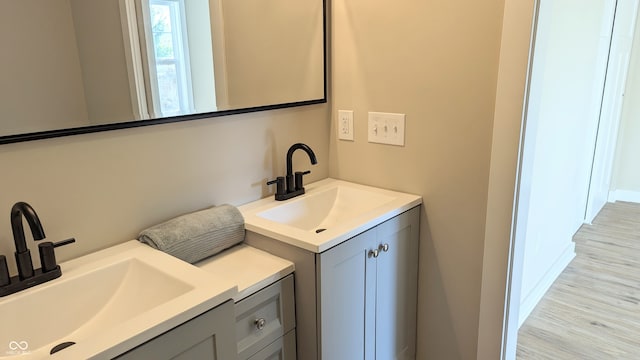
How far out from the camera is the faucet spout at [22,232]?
1.09 m

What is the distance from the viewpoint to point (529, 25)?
1.44 metres

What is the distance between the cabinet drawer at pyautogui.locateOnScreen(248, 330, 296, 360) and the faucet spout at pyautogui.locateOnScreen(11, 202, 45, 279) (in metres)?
0.68

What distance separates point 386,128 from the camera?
75.7 inches

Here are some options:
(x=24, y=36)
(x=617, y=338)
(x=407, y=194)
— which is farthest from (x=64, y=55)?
(x=617, y=338)

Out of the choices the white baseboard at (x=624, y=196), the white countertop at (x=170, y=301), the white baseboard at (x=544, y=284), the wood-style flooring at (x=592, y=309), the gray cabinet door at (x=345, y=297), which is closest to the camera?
the white countertop at (x=170, y=301)

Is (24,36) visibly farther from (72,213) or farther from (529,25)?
(529,25)

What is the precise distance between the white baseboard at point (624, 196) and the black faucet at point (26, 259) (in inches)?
192

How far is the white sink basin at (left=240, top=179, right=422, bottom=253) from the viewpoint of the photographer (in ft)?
4.88

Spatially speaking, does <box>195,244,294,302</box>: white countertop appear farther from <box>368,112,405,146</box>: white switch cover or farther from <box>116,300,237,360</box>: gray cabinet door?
<box>368,112,405,146</box>: white switch cover

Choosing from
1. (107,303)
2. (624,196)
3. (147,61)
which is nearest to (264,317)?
Answer: (107,303)

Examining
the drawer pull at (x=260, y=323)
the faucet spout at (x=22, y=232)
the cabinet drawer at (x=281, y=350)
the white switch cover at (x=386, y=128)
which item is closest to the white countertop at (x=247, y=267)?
the drawer pull at (x=260, y=323)

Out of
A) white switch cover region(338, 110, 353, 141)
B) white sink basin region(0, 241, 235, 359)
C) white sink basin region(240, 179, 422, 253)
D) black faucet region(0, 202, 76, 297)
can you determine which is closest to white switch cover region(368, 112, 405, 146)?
white switch cover region(338, 110, 353, 141)

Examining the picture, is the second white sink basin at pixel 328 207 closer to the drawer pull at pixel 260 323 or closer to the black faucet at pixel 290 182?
the black faucet at pixel 290 182

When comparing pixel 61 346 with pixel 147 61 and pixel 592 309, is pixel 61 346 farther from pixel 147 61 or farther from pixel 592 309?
pixel 592 309
